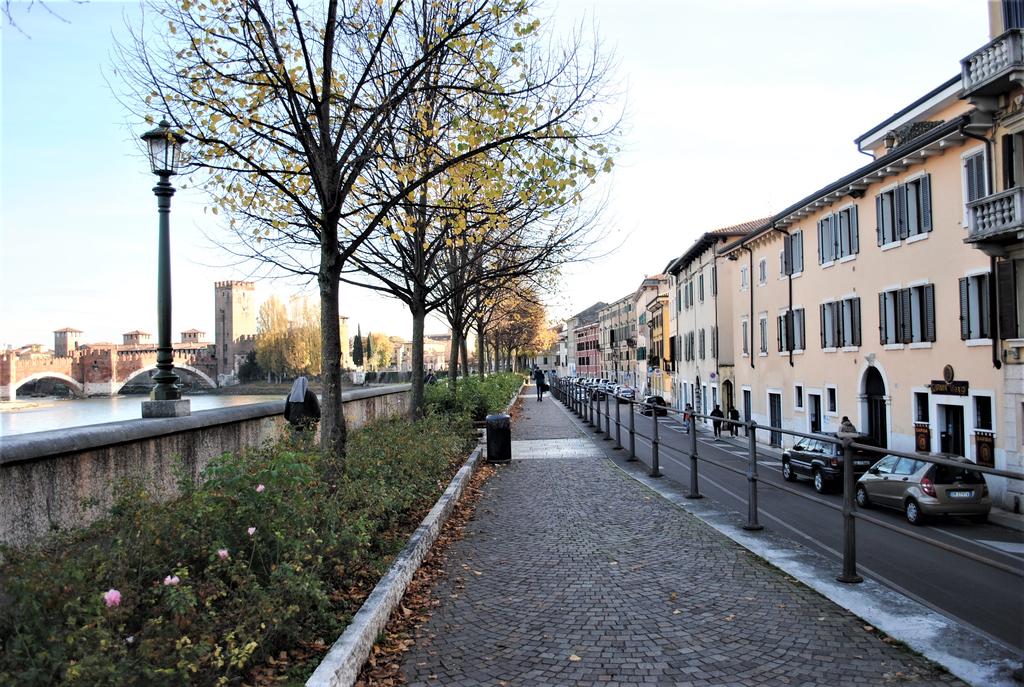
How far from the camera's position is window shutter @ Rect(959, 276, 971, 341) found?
1955 centimetres

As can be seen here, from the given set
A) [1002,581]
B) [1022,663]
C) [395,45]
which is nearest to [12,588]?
[1022,663]

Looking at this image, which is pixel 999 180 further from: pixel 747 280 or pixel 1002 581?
pixel 747 280

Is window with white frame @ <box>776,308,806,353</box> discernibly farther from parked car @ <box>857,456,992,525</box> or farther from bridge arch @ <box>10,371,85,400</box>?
bridge arch @ <box>10,371,85,400</box>

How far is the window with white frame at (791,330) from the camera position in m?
31.3

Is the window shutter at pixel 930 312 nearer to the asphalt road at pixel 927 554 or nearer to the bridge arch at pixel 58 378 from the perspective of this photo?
the asphalt road at pixel 927 554

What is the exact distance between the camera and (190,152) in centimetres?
879

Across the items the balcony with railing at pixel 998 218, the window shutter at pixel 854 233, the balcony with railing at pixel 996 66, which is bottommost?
the balcony with railing at pixel 998 218

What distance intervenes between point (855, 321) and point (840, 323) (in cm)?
111

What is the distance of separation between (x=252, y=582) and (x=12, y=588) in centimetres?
103

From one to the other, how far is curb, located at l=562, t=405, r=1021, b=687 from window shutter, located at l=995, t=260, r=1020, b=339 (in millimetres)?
15388

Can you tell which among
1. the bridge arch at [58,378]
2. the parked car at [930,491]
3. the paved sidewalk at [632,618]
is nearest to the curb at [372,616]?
the paved sidewalk at [632,618]

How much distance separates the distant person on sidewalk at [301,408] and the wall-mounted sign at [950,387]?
1834 cm

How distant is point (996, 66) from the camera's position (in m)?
18.2

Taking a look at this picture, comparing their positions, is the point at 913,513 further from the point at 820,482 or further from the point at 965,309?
the point at 965,309
